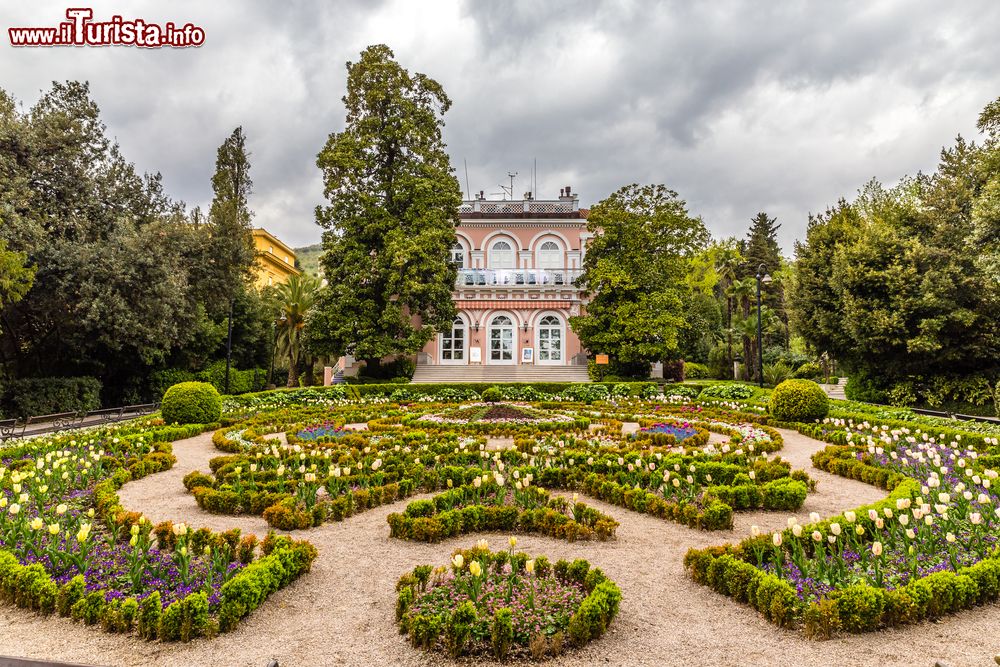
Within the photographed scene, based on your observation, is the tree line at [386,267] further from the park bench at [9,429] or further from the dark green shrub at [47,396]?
the park bench at [9,429]

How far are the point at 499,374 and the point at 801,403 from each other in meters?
16.1

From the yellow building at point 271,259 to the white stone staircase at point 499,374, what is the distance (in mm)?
24325

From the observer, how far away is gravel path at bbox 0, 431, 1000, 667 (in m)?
3.50

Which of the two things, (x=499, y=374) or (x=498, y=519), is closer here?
(x=498, y=519)

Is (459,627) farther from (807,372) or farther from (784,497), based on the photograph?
(807,372)

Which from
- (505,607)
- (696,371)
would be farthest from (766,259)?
(505,607)

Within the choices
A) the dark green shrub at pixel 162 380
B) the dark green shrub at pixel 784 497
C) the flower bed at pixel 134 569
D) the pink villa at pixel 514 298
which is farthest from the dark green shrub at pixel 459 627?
the pink villa at pixel 514 298

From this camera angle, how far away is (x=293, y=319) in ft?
108

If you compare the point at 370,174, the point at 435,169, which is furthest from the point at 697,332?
the point at 370,174

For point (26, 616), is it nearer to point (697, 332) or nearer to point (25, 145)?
point (25, 145)

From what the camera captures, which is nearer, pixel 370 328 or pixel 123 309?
pixel 123 309

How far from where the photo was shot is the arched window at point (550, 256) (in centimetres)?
3269

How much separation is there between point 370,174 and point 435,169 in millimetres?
3258

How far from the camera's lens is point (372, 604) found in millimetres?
4289
